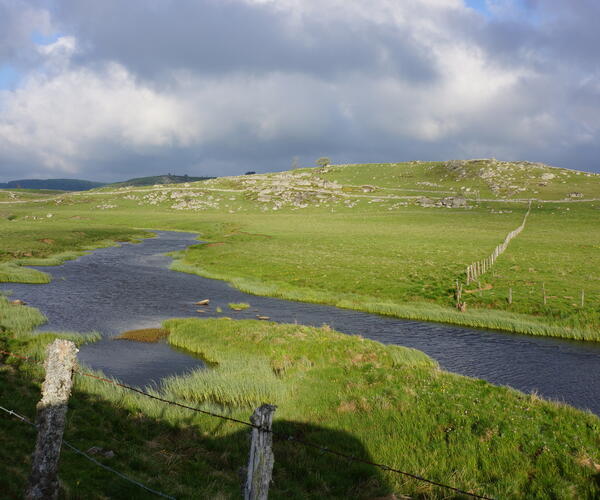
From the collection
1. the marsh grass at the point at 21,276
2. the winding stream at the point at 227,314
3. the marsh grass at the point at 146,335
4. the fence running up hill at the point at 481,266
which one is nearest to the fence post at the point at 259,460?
the winding stream at the point at 227,314

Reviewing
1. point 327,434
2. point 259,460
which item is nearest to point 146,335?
point 327,434

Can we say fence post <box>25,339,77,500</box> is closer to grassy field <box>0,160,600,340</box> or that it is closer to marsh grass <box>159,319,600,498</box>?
marsh grass <box>159,319,600,498</box>

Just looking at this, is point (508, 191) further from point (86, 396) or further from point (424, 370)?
point (86, 396)

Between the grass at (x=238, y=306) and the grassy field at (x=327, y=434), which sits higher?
the grassy field at (x=327, y=434)

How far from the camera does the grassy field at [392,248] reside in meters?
40.6

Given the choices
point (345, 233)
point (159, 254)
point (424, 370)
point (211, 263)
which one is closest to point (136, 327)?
point (424, 370)

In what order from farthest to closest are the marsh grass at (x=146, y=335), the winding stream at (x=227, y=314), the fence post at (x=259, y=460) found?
the marsh grass at (x=146, y=335) → the winding stream at (x=227, y=314) → the fence post at (x=259, y=460)

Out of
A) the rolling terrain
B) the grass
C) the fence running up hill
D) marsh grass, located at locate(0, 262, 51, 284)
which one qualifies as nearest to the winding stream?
the grass

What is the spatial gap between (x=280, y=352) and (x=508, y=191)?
176921 millimetres

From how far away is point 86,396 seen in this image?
17625mm

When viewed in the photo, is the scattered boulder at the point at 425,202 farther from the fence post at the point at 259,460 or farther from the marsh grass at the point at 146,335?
the fence post at the point at 259,460

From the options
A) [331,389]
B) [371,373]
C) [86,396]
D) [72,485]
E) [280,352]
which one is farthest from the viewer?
[280,352]

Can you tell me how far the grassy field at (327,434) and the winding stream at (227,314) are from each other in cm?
449

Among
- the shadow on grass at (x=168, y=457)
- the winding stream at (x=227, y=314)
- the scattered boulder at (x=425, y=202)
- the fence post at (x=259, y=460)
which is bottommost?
the winding stream at (x=227, y=314)
